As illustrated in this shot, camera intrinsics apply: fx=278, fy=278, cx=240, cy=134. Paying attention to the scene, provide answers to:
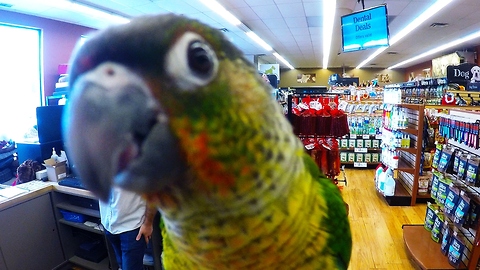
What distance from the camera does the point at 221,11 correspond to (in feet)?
16.9

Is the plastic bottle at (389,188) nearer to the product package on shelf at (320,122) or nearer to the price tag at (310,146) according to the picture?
the product package on shelf at (320,122)

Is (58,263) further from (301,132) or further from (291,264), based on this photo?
(291,264)

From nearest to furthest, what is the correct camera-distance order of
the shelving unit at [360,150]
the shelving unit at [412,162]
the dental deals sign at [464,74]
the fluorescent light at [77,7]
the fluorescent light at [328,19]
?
the shelving unit at [412,162] → the fluorescent light at [77,7] → the dental deals sign at [464,74] → the fluorescent light at [328,19] → the shelving unit at [360,150]

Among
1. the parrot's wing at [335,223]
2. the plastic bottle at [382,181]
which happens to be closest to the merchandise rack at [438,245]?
the plastic bottle at [382,181]

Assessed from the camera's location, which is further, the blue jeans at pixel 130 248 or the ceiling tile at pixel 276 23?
the ceiling tile at pixel 276 23

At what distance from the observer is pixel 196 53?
289 mm

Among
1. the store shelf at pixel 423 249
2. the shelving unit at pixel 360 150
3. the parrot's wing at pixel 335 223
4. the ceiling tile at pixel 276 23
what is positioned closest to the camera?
the parrot's wing at pixel 335 223

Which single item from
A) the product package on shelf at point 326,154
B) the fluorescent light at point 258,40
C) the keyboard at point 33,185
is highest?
the fluorescent light at point 258,40

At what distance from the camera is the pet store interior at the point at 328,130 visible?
2.41 m

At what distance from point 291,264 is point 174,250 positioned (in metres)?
0.20

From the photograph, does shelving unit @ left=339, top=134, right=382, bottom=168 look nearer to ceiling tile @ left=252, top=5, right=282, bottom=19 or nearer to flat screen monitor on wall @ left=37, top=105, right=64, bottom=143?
ceiling tile @ left=252, top=5, right=282, bottom=19

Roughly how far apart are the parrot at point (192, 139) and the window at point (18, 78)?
424cm

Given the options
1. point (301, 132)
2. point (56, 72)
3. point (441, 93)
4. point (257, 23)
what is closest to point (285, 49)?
point (257, 23)

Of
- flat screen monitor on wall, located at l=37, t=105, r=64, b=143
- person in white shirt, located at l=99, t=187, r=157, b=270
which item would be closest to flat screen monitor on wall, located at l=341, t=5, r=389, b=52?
person in white shirt, located at l=99, t=187, r=157, b=270
